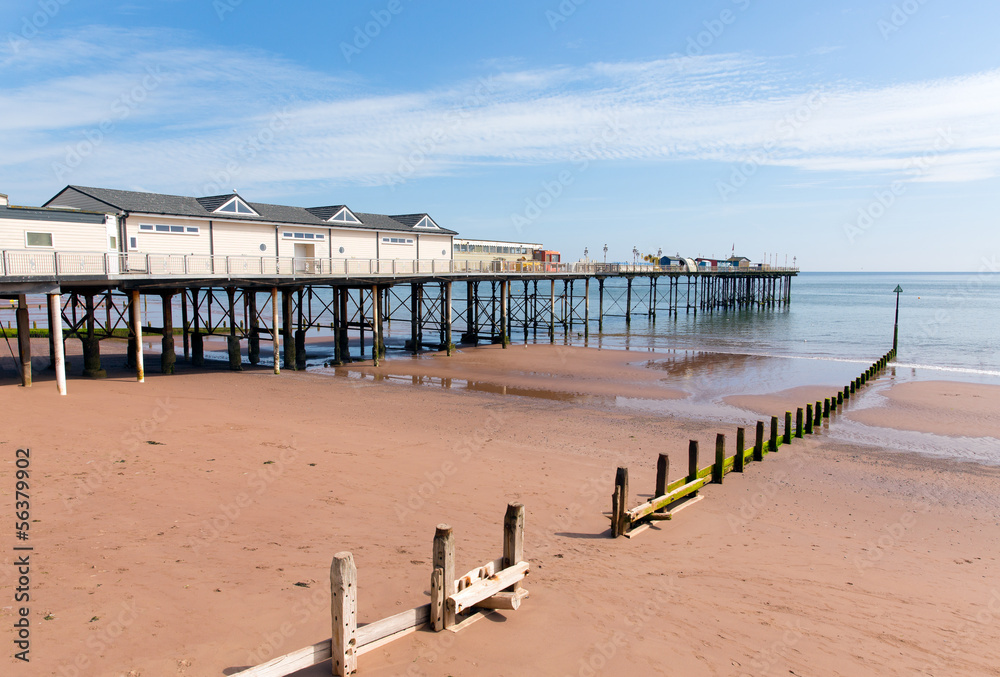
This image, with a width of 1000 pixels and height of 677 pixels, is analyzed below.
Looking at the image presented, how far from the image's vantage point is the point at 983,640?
807cm

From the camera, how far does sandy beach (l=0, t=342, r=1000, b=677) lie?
7066 mm

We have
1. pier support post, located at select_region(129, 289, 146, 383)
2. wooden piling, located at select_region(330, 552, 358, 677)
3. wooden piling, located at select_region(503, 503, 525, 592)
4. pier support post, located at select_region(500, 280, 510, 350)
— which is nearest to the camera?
wooden piling, located at select_region(330, 552, 358, 677)

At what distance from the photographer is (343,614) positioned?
613 cm

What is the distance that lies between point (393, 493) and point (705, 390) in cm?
1929

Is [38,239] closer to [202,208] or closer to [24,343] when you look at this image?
[24,343]

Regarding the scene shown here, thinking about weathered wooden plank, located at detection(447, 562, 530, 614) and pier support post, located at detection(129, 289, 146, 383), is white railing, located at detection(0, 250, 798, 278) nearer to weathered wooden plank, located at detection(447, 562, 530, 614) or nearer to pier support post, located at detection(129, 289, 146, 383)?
pier support post, located at detection(129, 289, 146, 383)

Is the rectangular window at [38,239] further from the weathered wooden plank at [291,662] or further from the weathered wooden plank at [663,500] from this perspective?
the weathered wooden plank at [663,500]

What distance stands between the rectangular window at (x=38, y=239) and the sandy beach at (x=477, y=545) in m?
4.65

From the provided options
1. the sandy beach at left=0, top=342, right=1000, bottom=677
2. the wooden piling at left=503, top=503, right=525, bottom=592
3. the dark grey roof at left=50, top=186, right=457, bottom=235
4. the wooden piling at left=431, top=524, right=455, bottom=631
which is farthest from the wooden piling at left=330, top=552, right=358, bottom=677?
the dark grey roof at left=50, top=186, right=457, bottom=235

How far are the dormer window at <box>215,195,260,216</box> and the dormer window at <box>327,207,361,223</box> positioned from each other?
456 centimetres

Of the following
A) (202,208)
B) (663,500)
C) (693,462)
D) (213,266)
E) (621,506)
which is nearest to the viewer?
(621,506)

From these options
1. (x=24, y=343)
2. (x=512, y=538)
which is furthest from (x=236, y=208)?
(x=512, y=538)

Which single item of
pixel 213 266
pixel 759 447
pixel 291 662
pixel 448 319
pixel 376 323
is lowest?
pixel 759 447

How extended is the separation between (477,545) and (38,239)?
19.4m
